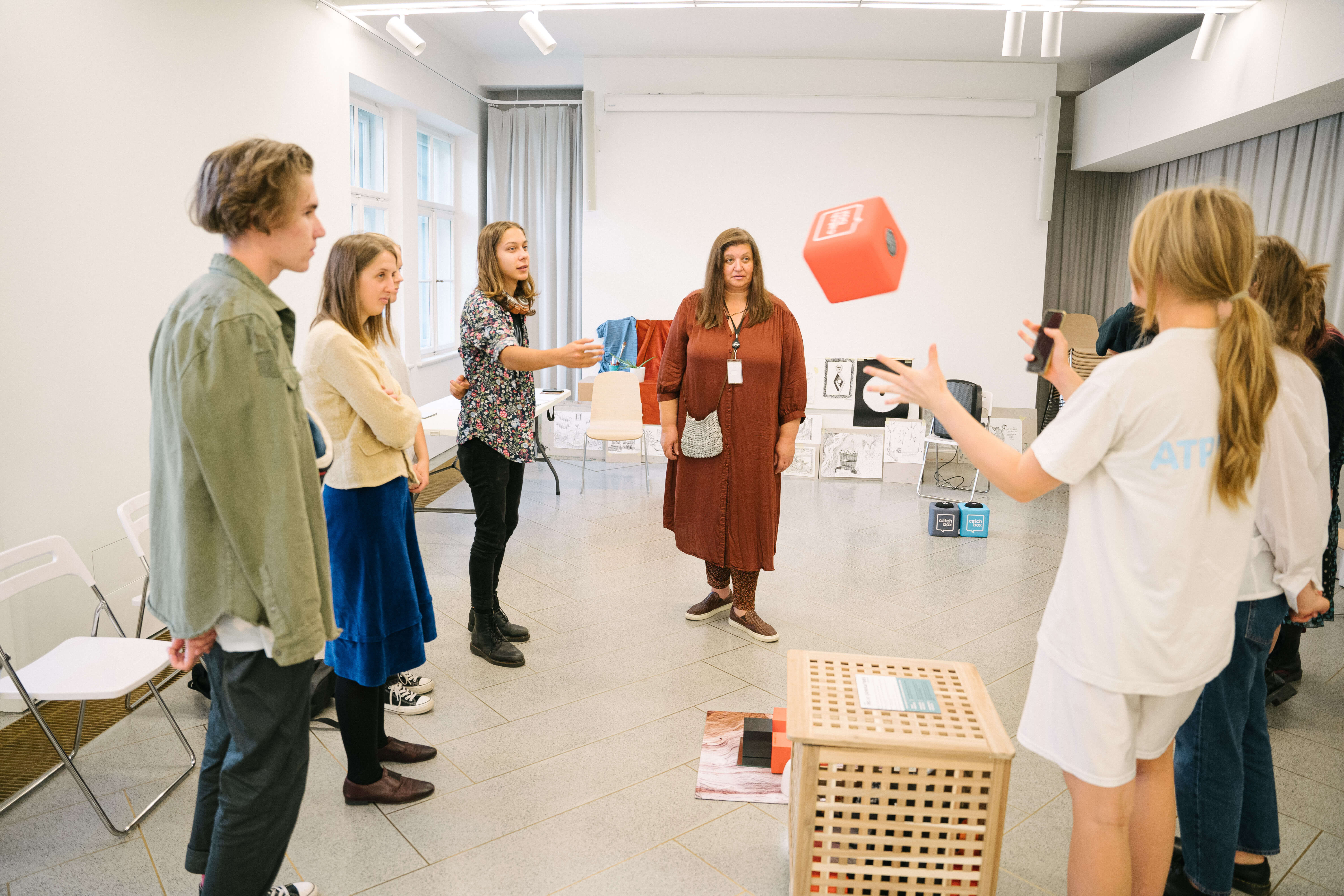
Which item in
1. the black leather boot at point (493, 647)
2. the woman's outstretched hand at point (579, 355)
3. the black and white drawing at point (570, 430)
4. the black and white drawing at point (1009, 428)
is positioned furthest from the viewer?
the black and white drawing at point (570, 430)

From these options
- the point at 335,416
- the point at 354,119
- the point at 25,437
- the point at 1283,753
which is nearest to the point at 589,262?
the point at 354,119

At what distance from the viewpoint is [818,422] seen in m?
7.16

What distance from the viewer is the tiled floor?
6.98 ft

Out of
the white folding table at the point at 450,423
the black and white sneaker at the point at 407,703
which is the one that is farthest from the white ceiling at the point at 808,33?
the black and white sneaker at the point at 407,703

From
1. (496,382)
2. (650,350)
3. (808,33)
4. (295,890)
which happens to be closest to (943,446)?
(650,350)

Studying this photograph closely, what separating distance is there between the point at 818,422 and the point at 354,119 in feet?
13.5

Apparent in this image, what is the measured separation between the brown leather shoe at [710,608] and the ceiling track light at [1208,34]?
3891 millimetres

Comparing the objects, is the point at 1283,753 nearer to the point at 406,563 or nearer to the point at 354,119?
the point at 406,563

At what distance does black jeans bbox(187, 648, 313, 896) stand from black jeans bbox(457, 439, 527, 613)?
1.46 m

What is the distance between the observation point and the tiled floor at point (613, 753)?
6.98 feet

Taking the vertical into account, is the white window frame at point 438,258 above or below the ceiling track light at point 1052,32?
below

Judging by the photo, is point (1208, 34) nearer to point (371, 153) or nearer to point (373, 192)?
point (373, 192)

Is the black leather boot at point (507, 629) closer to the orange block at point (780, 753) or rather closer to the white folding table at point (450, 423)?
Answer: the white folding table at point (450, 423)

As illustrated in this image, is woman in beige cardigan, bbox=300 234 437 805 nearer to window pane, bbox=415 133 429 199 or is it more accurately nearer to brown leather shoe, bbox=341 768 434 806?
brown leather shoe, bbox=341 768 434 806
